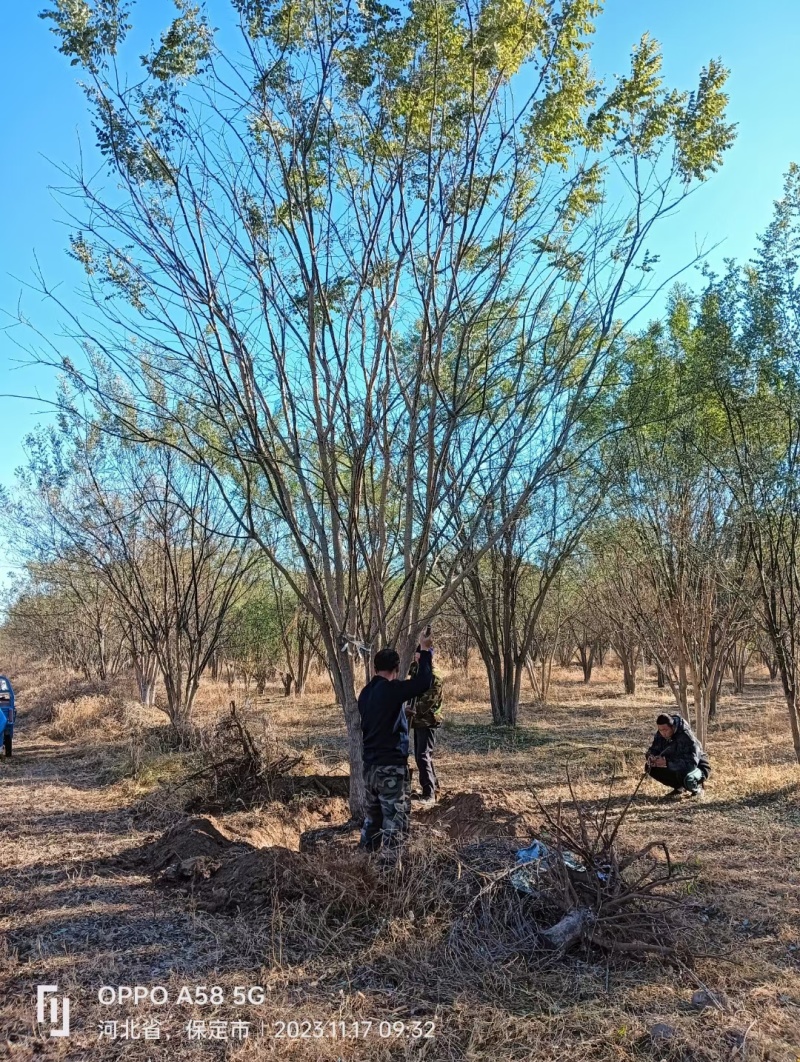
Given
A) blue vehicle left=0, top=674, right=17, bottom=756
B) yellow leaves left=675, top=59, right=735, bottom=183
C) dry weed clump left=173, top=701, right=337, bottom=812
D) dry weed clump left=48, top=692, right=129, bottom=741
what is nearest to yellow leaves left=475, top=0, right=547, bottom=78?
yellow leaves left=675, top=59, right=735, bottom=183

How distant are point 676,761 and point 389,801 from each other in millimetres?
4243

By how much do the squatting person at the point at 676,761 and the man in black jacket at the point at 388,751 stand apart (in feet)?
12.9

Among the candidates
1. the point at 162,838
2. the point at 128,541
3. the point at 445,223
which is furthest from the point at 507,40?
the point at 128,541

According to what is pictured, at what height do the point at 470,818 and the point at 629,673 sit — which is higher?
the point at 470,818

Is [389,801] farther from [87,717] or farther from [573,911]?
[87,717]

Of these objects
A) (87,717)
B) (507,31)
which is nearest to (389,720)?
(507,31)

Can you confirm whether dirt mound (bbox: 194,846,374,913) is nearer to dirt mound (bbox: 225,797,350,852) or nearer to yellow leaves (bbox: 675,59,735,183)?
dirt mound (bbox: 225,797,350,852)

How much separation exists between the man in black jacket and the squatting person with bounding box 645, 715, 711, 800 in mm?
3935

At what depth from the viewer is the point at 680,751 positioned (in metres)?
7.68

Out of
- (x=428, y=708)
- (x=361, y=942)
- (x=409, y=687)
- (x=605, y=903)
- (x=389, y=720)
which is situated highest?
(x=409, y=687)

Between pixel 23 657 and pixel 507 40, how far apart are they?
Result: 43719mm

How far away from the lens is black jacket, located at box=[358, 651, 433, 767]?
4793 millimetres

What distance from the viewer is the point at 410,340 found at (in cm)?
938

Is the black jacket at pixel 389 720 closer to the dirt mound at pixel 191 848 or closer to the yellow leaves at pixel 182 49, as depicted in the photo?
the dirt mound at pixel 191 848
